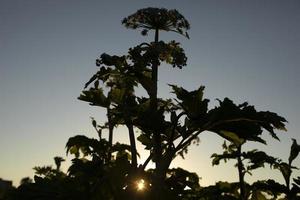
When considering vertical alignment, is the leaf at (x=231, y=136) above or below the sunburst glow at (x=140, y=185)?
above

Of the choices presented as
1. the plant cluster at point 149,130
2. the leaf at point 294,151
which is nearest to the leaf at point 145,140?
the plant cluster at point 149,130

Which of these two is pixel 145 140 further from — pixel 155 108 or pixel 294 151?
pixel 294 151

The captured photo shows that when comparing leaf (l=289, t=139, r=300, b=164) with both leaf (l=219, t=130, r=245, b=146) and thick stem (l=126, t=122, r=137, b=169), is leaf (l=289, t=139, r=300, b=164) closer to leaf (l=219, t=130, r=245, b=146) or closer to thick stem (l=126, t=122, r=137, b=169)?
leaf (l=219, t=130, r=245, b=146)

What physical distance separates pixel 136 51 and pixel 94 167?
3.08m

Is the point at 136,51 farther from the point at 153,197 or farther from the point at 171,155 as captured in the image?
the point at 153,197

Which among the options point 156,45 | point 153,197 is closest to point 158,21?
point 156,45

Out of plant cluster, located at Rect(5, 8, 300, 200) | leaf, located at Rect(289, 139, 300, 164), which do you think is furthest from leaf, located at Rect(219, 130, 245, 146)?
leaf, located at Rect(289, 139, 300, 164)

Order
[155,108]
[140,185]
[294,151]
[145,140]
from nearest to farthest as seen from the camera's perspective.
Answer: [140,185], [155,108], [145,140], [294,151]

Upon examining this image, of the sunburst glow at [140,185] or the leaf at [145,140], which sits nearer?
the sunburst glow at [140,185]

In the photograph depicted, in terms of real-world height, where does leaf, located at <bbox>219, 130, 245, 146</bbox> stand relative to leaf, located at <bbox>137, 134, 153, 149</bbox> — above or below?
below

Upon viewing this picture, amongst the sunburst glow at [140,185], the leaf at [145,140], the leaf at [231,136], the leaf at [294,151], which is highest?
the leaf at [294,151]

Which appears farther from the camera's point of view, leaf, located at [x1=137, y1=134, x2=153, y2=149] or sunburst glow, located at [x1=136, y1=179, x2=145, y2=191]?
leaf, located at [x1=137, y1=134, x2=153, y2=149]

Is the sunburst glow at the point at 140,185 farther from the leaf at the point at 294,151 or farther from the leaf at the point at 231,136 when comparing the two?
the leaf at the point at 294,151

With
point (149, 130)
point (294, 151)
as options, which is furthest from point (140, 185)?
point (294, 151)
